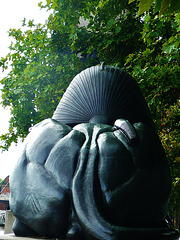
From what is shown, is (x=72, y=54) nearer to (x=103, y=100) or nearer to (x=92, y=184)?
(x=103, y=100)

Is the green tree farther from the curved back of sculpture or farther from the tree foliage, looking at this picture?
the curved back of sculpture

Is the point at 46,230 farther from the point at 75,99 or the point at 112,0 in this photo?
the point at 112,0

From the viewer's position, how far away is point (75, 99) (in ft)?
12.2

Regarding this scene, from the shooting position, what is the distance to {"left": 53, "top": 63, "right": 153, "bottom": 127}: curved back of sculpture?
11.5ft

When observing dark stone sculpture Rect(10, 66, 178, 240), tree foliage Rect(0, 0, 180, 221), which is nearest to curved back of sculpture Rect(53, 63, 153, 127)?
dark stone sculpture Rect(10, 66, 178, 240)

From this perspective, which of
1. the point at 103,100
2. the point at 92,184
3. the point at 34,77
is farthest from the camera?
the point at 34,77

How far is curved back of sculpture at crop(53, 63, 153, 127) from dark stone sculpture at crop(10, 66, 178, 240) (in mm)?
502

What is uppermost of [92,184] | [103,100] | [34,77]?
[34,77]

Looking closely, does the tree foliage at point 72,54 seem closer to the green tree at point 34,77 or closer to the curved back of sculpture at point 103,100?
the green tree at point 34,77

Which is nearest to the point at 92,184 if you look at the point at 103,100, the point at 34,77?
the point at 103,100

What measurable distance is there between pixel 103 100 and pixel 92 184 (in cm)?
124

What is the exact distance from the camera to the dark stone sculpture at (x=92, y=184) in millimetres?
2502

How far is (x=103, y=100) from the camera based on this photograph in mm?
3535

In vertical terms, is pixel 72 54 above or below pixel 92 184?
above
